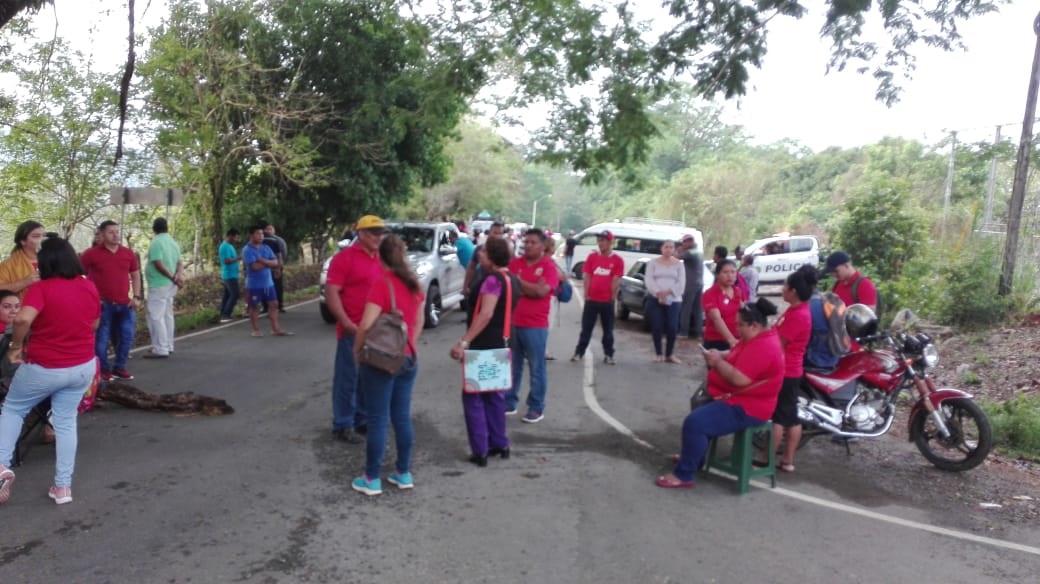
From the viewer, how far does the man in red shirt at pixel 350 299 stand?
6.10 m

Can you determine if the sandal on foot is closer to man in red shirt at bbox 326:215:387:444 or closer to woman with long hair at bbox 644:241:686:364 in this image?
man in red shirt at bbox 326:215:387:444

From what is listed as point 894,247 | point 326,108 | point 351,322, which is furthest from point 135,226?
point 894,247

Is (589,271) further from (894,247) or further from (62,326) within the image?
(894,247)

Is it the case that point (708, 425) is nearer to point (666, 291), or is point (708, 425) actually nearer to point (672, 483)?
point (672, 483)

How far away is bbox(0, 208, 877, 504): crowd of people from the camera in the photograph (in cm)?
488

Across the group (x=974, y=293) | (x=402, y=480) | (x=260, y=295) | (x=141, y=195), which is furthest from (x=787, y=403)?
(x=141, y=195)

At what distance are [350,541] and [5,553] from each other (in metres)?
1.81

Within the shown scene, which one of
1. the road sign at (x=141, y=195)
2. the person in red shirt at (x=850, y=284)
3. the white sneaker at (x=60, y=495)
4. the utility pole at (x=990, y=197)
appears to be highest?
the utility pole at (x=990, y=197)

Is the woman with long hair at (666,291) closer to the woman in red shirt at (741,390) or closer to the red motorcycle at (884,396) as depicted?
the red motorcycle at (884,396)

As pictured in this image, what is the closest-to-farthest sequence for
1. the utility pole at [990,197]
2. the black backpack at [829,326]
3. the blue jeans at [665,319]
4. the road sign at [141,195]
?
the black backpack at [829,326]
the blue jeans at [665,319]
the road sign at [141,195]
the utility pole at [990,197]

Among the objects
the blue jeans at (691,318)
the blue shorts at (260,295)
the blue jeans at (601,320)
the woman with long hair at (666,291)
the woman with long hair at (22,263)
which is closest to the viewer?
the woman with long hair at (22,263)

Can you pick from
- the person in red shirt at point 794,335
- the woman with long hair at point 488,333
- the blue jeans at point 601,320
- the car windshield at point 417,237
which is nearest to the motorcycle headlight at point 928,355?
the person in red shirt at point 794,335

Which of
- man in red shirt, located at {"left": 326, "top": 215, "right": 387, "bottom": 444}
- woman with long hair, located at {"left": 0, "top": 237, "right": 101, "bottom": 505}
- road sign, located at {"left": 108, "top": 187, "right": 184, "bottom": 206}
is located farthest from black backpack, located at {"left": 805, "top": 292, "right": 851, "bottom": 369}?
road sign, located at {"left": 108, "top": 187, "right": 184, "bottom": 206}

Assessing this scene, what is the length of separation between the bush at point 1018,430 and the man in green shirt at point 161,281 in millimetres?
9200
